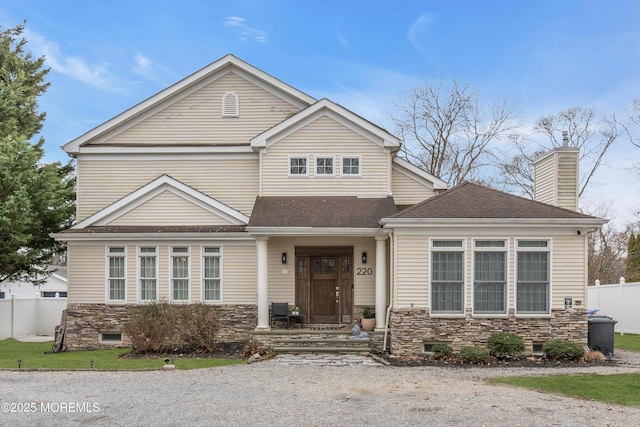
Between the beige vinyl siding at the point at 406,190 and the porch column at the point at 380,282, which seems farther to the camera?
the beige vinyl siding at the point at 406,190

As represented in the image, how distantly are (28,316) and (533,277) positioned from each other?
60.2 ft

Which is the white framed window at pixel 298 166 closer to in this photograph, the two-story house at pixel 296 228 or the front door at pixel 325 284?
the two-story house at pixel 296 228

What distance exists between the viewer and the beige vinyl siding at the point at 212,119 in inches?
738

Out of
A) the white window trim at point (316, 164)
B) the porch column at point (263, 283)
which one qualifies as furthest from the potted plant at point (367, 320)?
the white window trim at point (316, 164)

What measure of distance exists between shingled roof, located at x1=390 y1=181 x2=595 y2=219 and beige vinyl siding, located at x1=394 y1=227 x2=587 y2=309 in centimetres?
37

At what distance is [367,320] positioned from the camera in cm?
1602

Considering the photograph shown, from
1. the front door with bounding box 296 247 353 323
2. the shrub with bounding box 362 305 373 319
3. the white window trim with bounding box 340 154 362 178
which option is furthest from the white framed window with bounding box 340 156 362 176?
the shrub with bounding box 362 305 373 319

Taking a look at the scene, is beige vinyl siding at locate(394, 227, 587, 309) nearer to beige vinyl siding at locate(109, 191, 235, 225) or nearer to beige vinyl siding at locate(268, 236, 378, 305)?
beige vinyl siding at locate(268, 236, 378, 305)

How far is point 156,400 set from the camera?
30.1 ft

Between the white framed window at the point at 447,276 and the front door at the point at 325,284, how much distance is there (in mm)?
3637

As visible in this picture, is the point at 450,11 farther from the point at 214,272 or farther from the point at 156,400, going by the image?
the point at 156,400

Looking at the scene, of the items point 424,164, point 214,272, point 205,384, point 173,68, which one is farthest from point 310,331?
point 424,164

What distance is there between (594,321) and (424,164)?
21.1 metres

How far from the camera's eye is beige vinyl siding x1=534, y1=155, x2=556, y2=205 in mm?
16250
